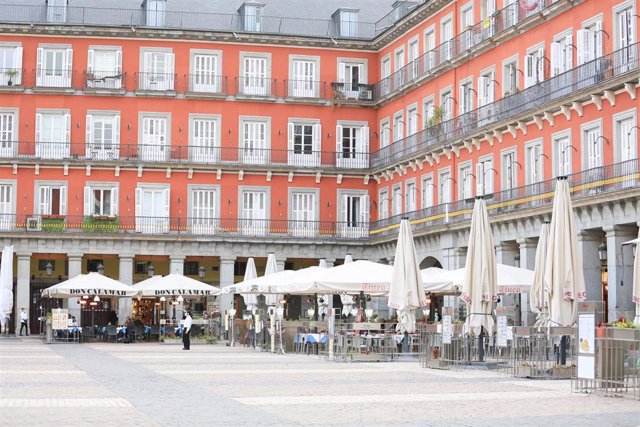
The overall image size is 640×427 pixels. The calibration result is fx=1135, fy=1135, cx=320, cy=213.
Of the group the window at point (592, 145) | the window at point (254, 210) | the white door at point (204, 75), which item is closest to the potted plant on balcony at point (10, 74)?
the white door at point (204, 75)

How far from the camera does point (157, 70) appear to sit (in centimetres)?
5847

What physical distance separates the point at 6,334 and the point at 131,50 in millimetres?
15539

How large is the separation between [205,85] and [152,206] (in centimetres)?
682

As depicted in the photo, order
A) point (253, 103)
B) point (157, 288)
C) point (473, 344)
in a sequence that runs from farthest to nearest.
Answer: point (253, 103) < point (157, 288) < point (473, 344)

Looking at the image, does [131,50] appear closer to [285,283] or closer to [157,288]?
[157,288]

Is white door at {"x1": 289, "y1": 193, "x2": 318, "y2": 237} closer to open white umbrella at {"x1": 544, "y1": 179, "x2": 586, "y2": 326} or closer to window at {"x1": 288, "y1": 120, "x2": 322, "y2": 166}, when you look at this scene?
window at {"x1": 288, "y1": 120, "x2": 322, "y2": 166}

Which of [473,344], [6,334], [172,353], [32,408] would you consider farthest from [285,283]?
[6,334]

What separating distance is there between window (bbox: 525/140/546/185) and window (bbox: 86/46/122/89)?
79.2ft


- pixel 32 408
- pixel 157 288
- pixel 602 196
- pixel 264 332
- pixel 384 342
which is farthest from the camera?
pixel 157 288

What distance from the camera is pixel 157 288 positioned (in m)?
45.4

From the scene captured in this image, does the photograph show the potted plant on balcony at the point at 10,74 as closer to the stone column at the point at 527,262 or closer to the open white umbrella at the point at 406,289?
the stone column at the point at 527,262

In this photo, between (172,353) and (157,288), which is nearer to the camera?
(172,353)

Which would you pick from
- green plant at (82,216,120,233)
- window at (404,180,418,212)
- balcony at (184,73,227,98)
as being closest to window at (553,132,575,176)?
window at (404,180,418,212)

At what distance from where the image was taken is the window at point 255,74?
59.0 m
